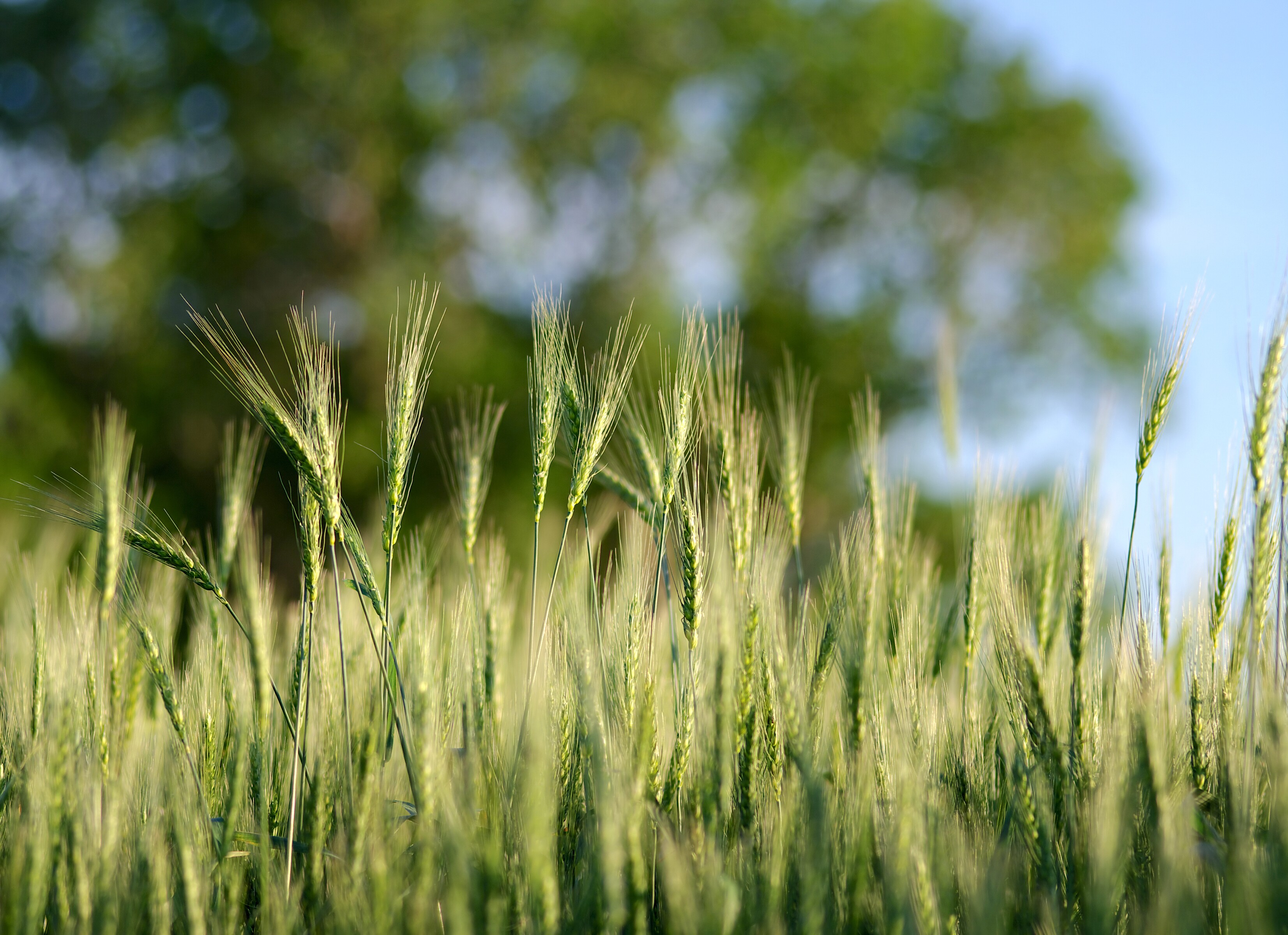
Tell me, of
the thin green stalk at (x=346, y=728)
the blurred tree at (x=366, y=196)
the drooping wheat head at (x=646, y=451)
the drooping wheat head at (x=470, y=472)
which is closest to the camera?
the thin green stalk at (x=346, y=728)

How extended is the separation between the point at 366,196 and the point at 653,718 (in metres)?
Answer: 13.3

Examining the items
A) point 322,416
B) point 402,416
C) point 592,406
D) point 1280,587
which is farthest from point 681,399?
point 1280,587

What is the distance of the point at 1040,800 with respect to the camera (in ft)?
5.17

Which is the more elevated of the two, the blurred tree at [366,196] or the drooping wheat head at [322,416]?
the blurred tree at [366,196]

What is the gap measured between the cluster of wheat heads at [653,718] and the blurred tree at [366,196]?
9768 millimetres

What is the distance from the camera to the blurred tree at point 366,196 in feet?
41.3

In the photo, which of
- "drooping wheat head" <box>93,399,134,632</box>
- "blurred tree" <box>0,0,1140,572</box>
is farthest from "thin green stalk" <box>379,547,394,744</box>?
"blurred tree" <box>0,0,1140,572</box>

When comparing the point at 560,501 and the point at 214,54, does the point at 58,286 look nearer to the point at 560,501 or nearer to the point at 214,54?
the point at 214,54

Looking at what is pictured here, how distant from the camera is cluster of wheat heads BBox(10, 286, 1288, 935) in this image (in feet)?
4.67

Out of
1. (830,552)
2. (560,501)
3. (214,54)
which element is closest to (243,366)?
(830,552)

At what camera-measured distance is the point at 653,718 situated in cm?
164

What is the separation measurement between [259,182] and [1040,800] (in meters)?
13.9

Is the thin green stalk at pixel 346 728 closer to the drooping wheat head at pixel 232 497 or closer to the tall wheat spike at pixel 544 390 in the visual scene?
the drooping wheat head at pixel 232 497

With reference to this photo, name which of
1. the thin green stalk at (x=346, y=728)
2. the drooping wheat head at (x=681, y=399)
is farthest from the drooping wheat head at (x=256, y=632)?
the drooping wheat head at (x=681, y=399)
